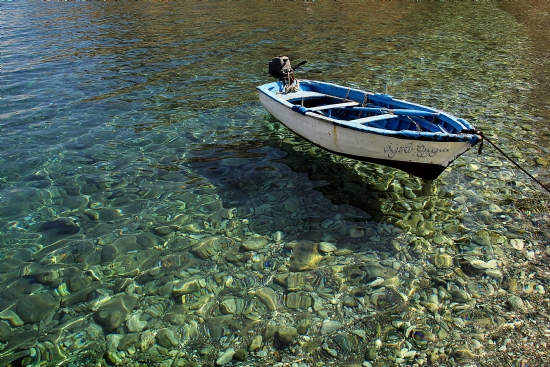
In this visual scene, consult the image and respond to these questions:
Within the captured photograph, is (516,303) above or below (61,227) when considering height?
below

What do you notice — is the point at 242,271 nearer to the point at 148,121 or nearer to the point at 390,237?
the point at 390,237

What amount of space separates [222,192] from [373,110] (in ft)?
14.6

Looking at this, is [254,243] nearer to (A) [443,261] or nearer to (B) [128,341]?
(B) [128,341]

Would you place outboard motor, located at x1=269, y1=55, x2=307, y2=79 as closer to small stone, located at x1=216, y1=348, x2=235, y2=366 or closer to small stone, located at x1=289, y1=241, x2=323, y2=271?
small stone, located at x1=289, y1=241, x2=323, y2=271

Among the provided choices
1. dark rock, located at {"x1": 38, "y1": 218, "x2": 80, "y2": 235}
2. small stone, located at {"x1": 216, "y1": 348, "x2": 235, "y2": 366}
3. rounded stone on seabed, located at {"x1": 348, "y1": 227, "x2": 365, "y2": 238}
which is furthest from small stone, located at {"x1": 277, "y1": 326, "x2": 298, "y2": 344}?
dark rock, located at {"x1": 38, "y1": 218, "x2": 80, "y2": 235}

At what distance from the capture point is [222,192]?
372 inches

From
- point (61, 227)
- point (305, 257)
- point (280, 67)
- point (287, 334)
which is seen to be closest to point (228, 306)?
point (287, 334)

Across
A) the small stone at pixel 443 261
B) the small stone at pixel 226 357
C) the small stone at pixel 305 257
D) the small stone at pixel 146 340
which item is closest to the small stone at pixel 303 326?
the small stone at pixel 226 357

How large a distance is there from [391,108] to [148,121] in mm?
8089

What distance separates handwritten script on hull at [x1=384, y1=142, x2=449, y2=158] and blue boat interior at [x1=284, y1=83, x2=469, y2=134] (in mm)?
649

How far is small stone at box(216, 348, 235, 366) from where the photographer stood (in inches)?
218

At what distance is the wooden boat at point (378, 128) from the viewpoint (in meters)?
7.75

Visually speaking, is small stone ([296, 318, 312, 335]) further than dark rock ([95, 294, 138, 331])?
No

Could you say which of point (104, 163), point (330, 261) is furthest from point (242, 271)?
point (104, 163)
